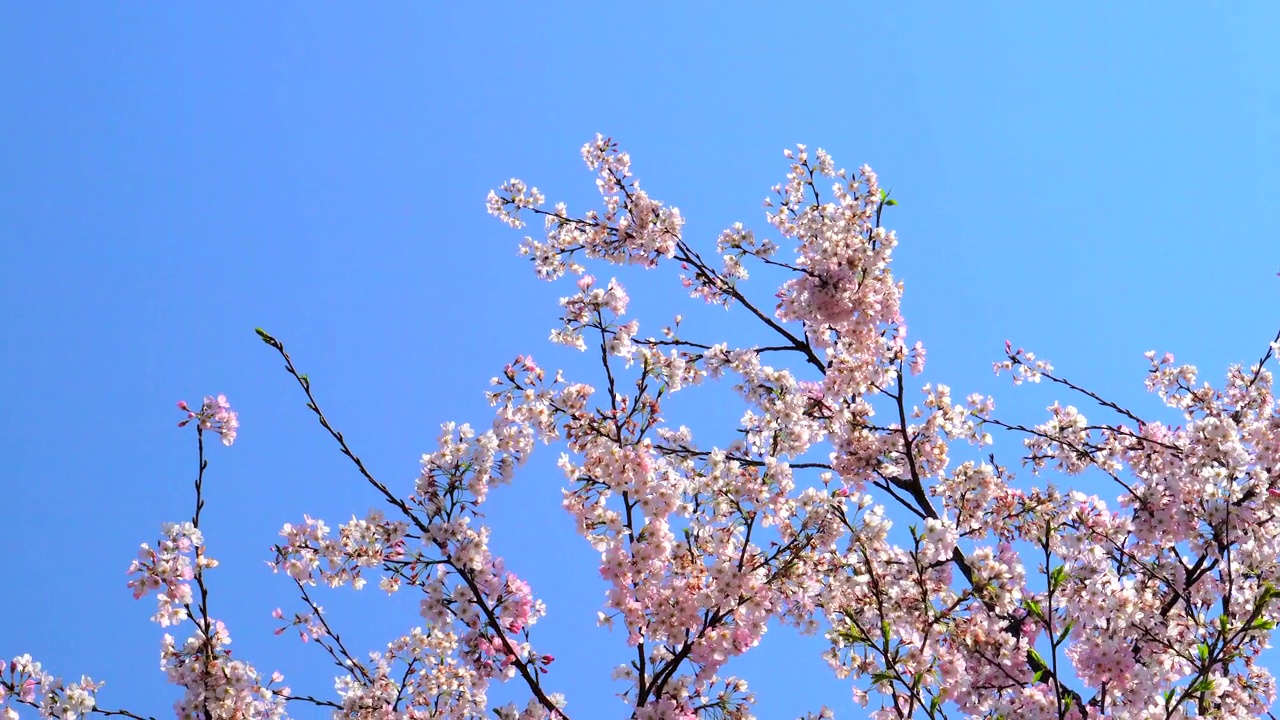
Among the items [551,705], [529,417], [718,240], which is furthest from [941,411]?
[551,705]

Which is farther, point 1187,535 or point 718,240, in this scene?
point 718,240

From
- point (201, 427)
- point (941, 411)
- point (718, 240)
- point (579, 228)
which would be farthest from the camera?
point (579, 228)

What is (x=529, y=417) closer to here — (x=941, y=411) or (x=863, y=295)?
(x=863, y=295)

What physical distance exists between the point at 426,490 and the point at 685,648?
6.52 feet

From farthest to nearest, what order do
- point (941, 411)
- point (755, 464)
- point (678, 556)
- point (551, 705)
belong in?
point (941, 411)
point (755, 464)
point (678, 556)
point (551, 705)

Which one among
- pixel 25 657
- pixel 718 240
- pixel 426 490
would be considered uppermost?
pixel 718 240

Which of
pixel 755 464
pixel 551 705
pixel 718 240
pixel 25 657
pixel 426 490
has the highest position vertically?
pixel 718 240

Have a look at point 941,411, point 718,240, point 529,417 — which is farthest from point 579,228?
point 941,411

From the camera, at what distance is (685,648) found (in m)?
5.75

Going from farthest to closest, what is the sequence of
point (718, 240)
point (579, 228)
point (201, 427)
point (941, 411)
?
point (579, 228)
point (718, 240)
point (941, 411)
point (201, 427)

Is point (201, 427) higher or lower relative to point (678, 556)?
higher

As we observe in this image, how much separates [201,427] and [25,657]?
185 centimetres

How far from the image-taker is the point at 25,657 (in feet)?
17.4

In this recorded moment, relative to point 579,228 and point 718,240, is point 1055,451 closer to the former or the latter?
point 718,240
